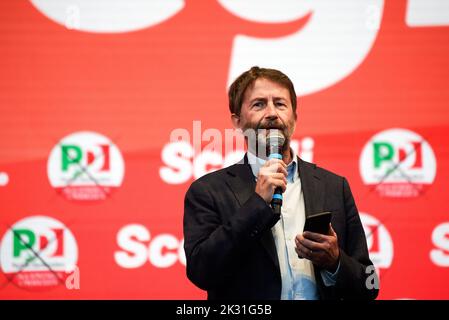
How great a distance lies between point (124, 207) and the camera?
2729mm

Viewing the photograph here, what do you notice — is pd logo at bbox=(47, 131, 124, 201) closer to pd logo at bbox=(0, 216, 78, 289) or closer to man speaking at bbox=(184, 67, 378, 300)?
pd logo at bbox=(0, 216, 78, 289)

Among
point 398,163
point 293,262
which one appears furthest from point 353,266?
point 398,163

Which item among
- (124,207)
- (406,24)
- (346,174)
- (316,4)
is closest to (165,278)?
(124,207)

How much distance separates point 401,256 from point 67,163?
1.72m

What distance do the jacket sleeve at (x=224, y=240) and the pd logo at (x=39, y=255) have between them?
1155 mm

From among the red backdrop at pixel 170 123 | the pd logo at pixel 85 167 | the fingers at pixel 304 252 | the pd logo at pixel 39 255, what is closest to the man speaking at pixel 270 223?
the fingers at pixel 304 252

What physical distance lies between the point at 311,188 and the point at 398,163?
42.8 inches

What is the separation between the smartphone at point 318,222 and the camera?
5.16 feet

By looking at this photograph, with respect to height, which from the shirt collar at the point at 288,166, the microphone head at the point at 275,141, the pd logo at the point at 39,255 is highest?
the microphone head at the point at 275,141

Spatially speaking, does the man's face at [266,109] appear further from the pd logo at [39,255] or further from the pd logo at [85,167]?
the pd logo at [39,255]

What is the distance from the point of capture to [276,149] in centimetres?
177

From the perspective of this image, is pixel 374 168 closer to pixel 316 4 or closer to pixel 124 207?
pixel 316 4

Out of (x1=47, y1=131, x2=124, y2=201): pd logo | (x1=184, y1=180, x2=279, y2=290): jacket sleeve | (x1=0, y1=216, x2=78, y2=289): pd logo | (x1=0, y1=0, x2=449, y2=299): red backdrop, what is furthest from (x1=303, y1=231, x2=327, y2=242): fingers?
(x1=0, y1=216, x2=78, y2=289): pd logo

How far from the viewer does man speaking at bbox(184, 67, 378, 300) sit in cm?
163
